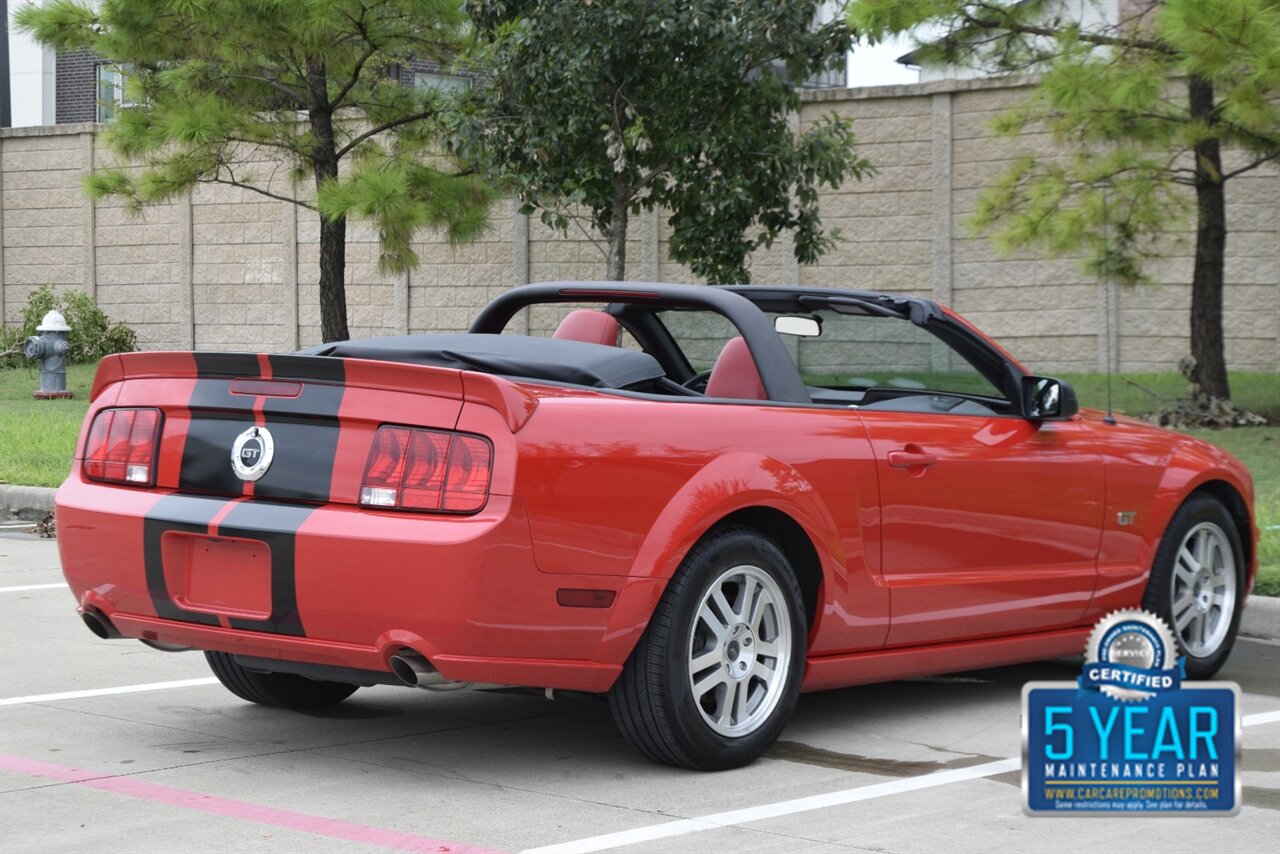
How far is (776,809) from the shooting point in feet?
15.4

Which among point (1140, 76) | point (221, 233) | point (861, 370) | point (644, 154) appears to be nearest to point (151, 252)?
point (221, 233)

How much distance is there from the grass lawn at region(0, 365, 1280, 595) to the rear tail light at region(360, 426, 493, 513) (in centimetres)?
502

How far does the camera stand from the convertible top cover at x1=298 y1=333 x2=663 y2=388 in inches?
A: 206

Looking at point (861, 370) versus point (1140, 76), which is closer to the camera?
point (861, 370)

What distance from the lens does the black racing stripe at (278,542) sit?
15.6ft

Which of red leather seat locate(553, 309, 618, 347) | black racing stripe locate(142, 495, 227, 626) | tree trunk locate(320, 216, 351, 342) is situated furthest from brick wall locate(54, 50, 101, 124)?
black racing stripe locate(142, 495, 227, 626)

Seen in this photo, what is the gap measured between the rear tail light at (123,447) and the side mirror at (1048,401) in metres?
2.91

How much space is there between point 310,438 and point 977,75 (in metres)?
14.9

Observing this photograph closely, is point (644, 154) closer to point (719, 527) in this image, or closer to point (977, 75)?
point (977, 75)

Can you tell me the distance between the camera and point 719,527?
512 centimetres

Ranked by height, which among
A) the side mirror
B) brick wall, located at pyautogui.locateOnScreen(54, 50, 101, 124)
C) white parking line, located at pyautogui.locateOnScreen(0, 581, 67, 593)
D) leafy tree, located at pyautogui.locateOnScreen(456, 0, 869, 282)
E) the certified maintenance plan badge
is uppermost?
brick wall, located at pyautogui.locateOnScreen(54, 50, 101, 124)

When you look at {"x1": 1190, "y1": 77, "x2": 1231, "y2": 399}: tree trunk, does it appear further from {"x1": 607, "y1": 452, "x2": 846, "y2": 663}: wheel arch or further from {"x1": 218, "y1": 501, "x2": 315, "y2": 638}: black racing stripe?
{"x1": 218, "y1": 501, "x2": 315, "y2": 638}: black racing stripe

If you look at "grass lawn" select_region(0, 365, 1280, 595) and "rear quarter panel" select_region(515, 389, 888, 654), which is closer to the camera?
"rear quarter panel" select_region(515, 389, 888, 654)

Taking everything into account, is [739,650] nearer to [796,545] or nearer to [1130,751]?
[796,545]
